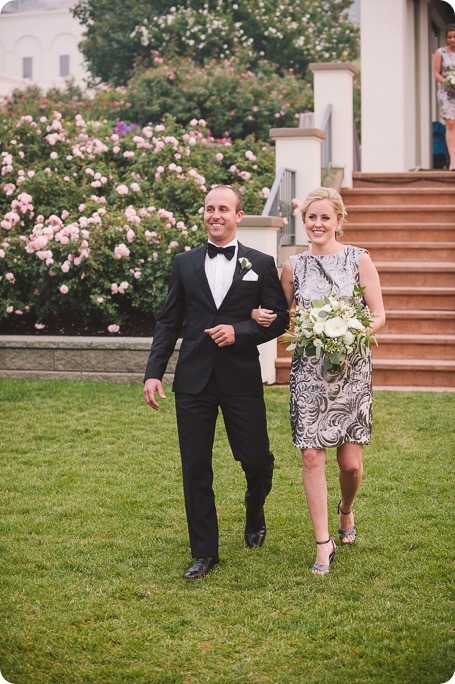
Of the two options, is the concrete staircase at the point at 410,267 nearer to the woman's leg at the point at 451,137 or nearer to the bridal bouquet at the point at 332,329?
the woman's leg at the point at 451,137

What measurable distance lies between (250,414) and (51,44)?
56863mm

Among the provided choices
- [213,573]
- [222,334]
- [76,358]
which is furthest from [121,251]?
[213,573]

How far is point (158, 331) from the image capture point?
221 inches

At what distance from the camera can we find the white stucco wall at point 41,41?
58312mm

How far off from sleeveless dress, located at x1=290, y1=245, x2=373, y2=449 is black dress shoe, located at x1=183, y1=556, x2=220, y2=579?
752 mm

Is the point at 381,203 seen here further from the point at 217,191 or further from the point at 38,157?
the point at 217,191

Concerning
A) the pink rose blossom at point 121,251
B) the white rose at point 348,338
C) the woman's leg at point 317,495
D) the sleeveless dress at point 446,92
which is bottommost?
the woman's leg at point 317,495

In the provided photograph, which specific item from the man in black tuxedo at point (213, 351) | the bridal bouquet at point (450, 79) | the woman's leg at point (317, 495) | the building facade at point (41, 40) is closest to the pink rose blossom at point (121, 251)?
the bridal bouquet at point (450, 79)

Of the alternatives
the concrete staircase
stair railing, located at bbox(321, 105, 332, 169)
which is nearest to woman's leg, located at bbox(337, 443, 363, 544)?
the concrete staircase

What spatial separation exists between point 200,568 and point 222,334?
3.92ft

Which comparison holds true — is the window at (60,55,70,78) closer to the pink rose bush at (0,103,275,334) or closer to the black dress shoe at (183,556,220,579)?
the pink rose bush at (0,103,275,334)

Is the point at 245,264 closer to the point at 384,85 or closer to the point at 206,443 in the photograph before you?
the point at 206,443

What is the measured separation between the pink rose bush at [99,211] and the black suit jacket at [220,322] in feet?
17.6

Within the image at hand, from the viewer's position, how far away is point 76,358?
34.7 feet
